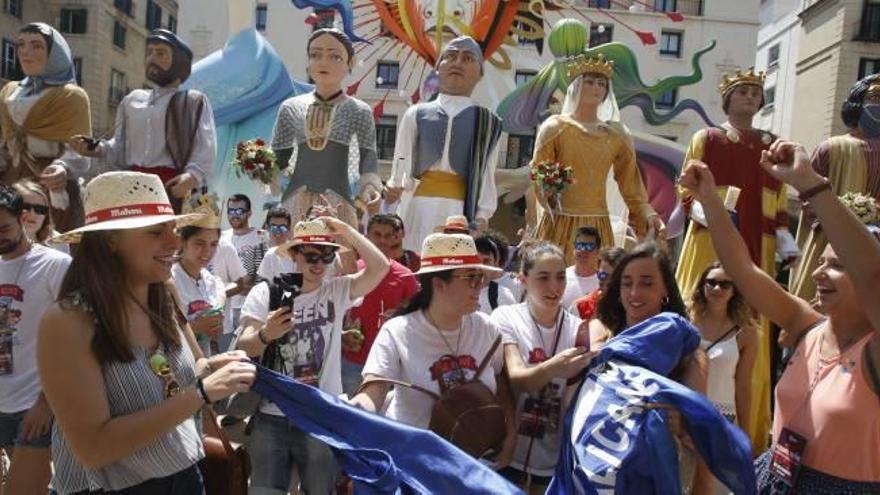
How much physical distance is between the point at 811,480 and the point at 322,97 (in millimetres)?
4279

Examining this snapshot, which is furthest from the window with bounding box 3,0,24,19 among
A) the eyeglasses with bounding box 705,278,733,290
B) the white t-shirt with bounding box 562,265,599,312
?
the eyeglasses with bounding box 705,278,733,290

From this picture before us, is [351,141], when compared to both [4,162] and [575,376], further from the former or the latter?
[575,376]

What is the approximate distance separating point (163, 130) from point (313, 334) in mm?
2302

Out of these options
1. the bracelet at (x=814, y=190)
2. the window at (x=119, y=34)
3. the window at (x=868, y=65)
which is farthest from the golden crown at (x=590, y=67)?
the window at (x=119, y=34)

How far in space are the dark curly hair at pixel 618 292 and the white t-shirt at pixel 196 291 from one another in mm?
2359

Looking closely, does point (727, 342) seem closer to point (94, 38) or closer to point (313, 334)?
point (313, 334)

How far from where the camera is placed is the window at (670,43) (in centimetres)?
3591

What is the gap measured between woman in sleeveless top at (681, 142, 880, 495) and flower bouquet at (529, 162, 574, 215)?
10.2 feet

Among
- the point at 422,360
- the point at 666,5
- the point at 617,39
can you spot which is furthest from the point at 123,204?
the point at 666,5

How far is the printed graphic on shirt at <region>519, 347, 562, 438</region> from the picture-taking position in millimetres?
3314

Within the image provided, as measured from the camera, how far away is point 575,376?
309cm

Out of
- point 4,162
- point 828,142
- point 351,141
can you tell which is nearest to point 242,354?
point 351,141

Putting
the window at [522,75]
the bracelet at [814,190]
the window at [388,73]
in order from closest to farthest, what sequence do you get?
→ the bracelet at [814,190] < the window at [522,75] < the window at [388,73]

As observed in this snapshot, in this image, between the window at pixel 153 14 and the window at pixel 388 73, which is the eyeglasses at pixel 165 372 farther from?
the window at pixel 153 14
